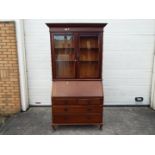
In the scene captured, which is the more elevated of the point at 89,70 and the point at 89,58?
the point at 89,58

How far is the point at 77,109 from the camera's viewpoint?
9.42 ft

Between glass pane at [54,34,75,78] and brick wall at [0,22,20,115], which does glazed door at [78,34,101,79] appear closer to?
glass pane at [54,34,75,78]

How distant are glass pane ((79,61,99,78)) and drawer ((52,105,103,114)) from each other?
547 mm

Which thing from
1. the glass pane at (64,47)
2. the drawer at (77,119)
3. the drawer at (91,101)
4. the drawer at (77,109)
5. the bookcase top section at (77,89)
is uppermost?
the glass pane at (64,47)

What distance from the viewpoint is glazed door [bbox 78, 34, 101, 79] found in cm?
290

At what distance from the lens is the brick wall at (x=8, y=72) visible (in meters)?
3.38

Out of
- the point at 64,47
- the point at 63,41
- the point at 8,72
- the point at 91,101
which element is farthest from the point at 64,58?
the point at 8,72

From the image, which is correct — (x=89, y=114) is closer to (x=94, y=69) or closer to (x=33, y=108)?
(x=94, y=69)

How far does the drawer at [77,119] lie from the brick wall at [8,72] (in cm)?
125

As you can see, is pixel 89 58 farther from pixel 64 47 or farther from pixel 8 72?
pixel 8 72

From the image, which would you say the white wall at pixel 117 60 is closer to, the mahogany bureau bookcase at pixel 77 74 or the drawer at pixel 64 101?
the mahogany bureau bookcase at pixel 77 74

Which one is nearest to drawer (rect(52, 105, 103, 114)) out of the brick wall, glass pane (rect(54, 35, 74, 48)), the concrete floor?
the concrete floor

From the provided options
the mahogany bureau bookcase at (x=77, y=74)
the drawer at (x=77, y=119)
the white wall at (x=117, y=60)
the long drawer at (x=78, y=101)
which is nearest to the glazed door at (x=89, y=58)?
the mahogany bureau bookcase at (x=77, y=74)

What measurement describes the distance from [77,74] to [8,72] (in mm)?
1586
